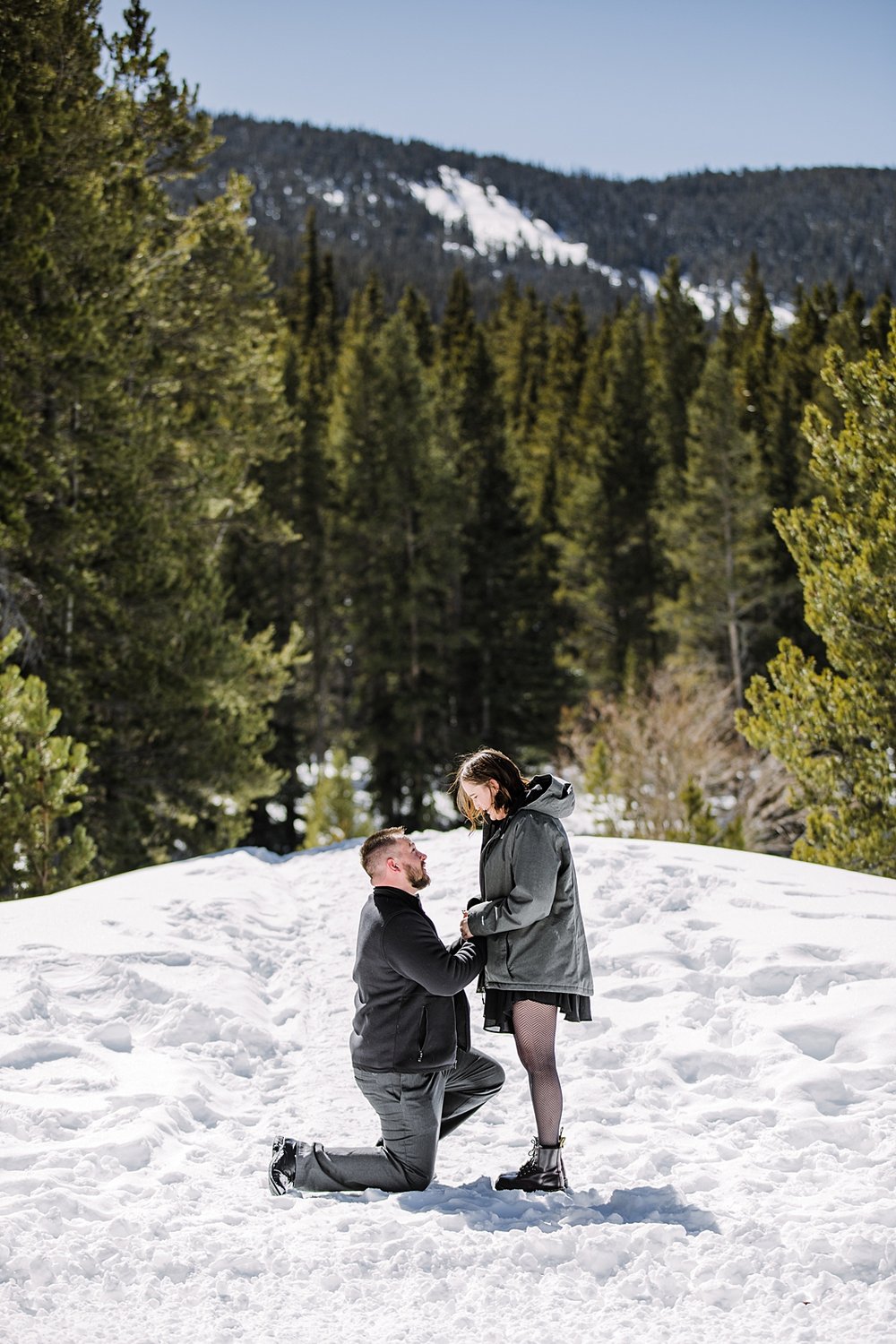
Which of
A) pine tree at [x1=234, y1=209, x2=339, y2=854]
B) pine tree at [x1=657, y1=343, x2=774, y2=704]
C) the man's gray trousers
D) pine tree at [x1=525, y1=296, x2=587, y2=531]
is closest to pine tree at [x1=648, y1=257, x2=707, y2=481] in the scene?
pine tree at [x1=657, y1=343, x2=774, y2=704]

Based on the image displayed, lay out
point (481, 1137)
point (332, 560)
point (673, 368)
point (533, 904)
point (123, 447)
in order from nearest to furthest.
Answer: point (533, 904), point (481, 1137), point (123, 447), point (332, 560), point (673, 368)

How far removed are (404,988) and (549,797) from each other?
97 centimetres

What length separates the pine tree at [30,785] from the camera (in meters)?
9.82

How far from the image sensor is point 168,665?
15.1 m

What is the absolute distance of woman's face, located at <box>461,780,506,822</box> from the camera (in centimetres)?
436

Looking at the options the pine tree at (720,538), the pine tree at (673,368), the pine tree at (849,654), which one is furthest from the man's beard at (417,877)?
the pine tree at (673,368)

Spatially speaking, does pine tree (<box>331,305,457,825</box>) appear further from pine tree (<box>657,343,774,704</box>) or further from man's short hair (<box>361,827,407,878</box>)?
man's short hair (<box>361,827,407,878</box>)

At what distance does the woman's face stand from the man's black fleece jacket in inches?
18.3

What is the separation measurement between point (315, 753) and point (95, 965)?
3152cm

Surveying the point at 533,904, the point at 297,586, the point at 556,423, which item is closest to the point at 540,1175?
the point at 533,904

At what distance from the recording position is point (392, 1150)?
4359 millimetres

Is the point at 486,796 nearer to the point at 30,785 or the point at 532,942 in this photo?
the point at 532,942

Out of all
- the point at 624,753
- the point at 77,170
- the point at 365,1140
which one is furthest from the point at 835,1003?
the point at 624,753

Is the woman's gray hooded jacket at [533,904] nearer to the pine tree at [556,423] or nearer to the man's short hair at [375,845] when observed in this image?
the man's short hair at [375,845]
